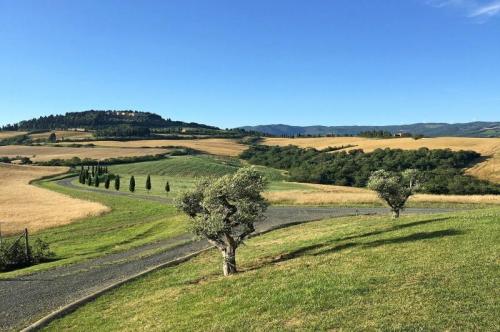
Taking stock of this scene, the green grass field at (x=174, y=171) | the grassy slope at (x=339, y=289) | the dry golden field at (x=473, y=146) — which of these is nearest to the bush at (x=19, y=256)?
the grassy slope at (x=339, y=289)

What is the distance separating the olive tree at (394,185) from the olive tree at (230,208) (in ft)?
48.9

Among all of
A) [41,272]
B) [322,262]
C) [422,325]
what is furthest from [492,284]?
[41,272]

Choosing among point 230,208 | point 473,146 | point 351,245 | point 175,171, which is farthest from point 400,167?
point 230,208

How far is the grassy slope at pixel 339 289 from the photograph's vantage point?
49.4ft

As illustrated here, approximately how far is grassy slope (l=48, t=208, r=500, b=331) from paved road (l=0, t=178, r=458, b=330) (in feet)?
7.69

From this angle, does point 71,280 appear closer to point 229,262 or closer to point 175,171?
point 229,262

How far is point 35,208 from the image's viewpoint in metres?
75.6

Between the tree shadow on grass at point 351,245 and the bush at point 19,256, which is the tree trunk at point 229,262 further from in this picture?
the bush at point 19,256

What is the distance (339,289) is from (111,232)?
128 feet

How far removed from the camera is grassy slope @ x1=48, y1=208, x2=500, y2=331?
49.4ft

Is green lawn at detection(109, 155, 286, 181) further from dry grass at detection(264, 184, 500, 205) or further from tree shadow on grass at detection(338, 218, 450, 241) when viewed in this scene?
tree shadow on grass at detection(338, 218, 450, 241)

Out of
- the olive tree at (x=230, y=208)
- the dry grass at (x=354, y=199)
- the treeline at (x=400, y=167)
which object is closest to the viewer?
the olive tree at (x=230, y=208)

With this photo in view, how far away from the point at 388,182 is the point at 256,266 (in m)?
15.8

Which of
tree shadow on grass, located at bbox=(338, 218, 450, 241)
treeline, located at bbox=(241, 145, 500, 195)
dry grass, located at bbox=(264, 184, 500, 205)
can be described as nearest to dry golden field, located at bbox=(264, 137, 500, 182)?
treeline, located at bbox=(241, 145, 500, 195)
